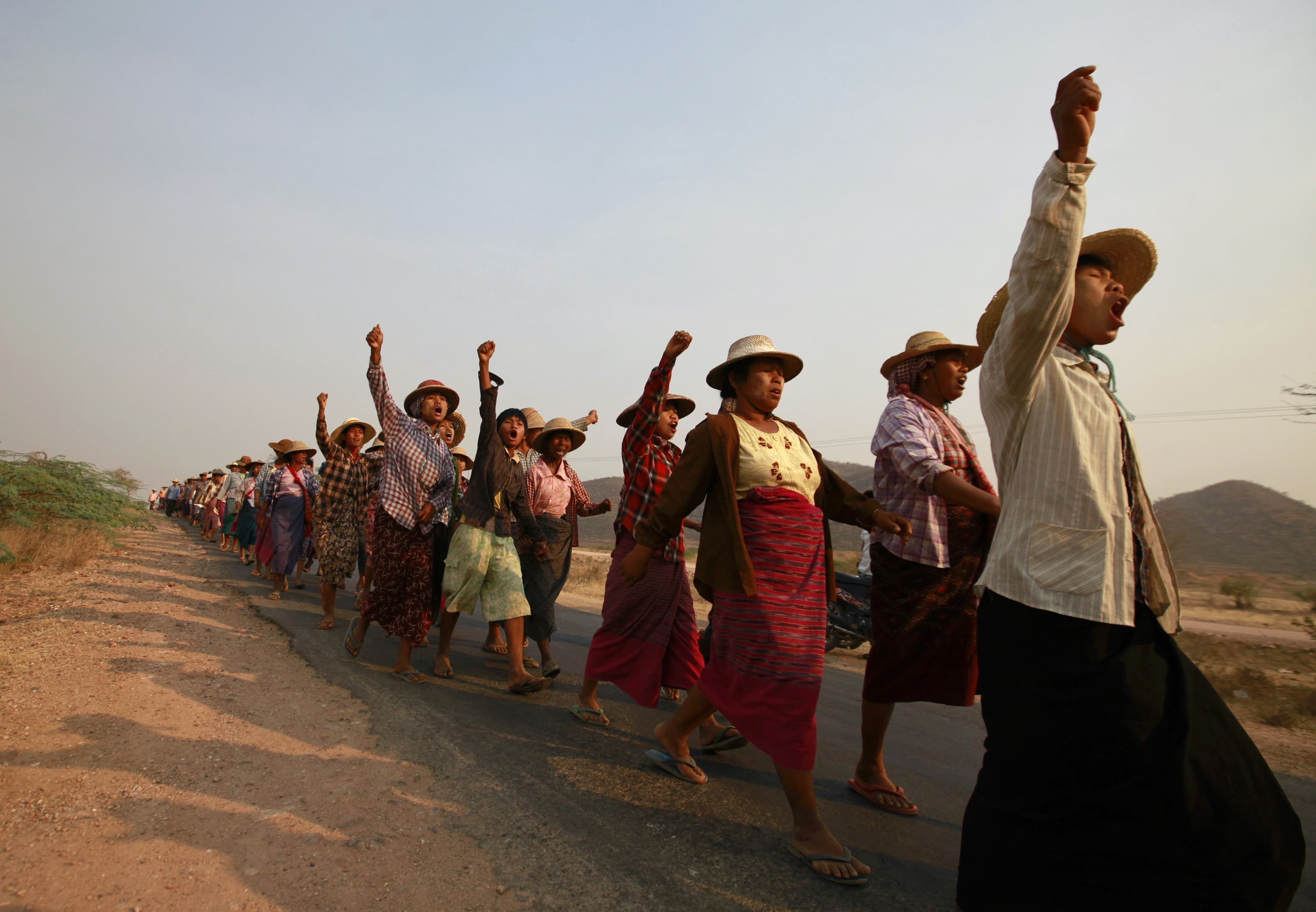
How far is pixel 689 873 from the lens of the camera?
2652 millimetres

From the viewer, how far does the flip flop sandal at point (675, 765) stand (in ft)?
12.0

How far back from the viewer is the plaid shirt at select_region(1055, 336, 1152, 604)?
1.95 metres

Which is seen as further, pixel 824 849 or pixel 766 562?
pixel 766 562

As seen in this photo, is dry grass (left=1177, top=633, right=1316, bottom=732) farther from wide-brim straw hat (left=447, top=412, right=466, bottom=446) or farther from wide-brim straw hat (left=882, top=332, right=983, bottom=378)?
wide-brim straw hat (left=447, top=412, right=466, bottom=446)

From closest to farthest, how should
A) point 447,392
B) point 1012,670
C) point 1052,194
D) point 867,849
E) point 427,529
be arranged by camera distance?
point 1052,194, point 1012,670, point 867,849, point 427,529, point 447,392

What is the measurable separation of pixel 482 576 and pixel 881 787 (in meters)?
3.32

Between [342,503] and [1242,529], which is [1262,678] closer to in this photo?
[342,503]

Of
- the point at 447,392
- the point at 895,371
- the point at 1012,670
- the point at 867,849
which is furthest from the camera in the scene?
the point at 447,392

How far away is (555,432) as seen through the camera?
632 centimetres

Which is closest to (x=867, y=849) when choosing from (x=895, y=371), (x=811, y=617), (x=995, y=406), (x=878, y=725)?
(x=878, y=725)

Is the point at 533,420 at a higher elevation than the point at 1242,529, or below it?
below

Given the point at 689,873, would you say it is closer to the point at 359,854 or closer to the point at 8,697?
the point at 359,854

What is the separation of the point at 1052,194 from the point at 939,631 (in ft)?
6.94

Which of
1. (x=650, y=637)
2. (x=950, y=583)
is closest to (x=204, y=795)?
(x=650, y=637)
